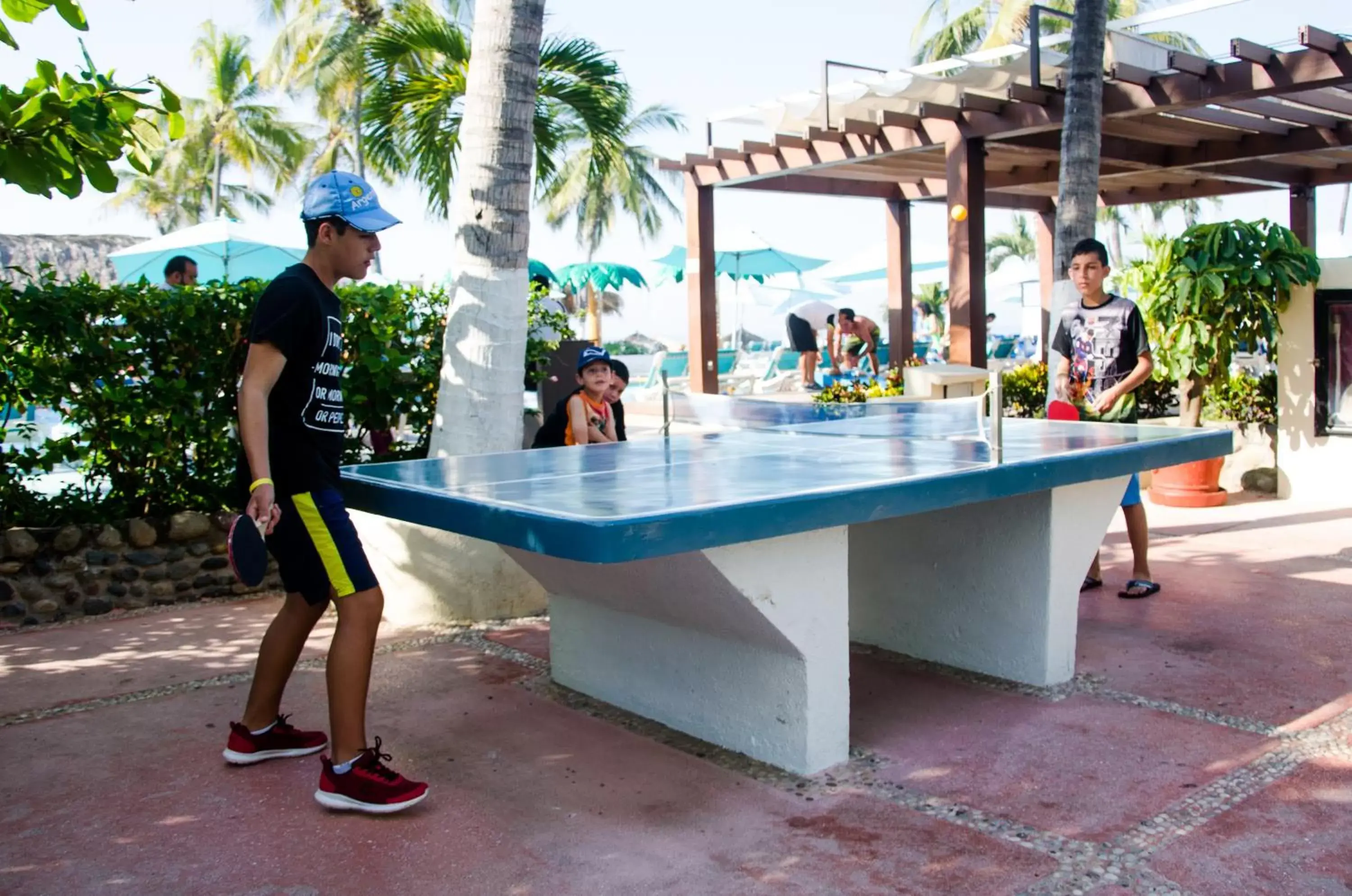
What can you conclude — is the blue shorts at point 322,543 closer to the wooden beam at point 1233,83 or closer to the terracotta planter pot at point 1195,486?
the terracotta planter pot at point 1195,486

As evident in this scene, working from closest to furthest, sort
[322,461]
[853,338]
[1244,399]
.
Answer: [322,461] → [1244,399] → [853,338]

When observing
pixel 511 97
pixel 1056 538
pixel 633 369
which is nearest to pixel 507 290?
pixel 511 97

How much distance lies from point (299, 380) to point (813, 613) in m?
1.80

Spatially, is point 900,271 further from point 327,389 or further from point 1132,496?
point 327,389

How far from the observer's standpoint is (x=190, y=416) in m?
6.99

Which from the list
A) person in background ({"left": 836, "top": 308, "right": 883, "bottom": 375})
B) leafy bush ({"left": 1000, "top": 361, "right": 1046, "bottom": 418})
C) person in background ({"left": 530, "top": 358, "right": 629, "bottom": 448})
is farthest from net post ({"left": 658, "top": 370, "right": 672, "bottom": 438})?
person in background ({"left": 836, "top": 308, "right": 883, "bottom": 375})

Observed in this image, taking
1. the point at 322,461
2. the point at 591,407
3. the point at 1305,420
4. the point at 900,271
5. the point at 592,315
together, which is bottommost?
the point at 1305,420

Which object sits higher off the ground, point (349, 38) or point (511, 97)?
point (349, 38)

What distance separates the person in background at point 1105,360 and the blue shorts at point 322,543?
4.16 meters

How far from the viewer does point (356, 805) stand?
12.0ft

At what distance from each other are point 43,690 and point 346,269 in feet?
8.73

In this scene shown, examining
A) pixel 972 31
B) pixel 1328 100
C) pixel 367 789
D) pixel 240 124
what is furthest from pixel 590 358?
pixel 240 124

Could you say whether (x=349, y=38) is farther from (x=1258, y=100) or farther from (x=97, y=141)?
(x=97, y=141)

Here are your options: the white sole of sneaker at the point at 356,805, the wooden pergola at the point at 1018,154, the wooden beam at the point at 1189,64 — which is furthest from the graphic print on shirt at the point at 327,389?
the wooden beam at the point at 1189,64
